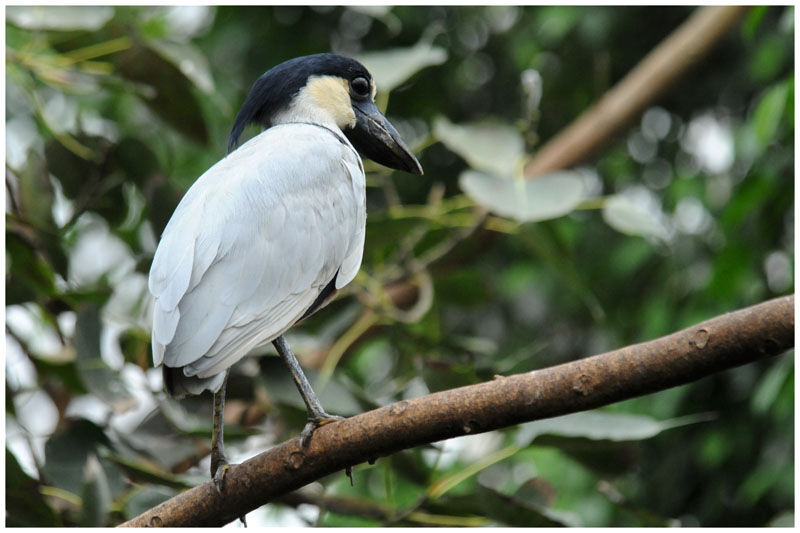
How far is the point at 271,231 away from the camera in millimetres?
1772

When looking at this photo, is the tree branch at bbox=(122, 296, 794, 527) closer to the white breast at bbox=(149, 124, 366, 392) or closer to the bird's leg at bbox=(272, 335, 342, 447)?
the bird's leg at bbox=(272, 335, 342, 447)

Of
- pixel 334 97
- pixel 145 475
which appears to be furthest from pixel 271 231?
pixel 145 475

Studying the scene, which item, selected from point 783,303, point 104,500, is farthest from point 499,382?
point 104,500

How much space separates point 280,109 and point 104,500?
86 cm

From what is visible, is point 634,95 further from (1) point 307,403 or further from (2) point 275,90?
(1) point 307,403

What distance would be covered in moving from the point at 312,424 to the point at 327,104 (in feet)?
2.59

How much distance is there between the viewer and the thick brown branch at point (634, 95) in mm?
3164

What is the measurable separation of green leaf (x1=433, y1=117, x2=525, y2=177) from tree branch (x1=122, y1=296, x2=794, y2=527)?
1095 millimetres

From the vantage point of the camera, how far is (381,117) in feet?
6.97

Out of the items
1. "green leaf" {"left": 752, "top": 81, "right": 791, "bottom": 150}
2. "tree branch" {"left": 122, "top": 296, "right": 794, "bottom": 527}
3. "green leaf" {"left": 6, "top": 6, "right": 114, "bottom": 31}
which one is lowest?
"tree branch" {"left": 122, "top": 296, "right": 794, "bottom": 527}

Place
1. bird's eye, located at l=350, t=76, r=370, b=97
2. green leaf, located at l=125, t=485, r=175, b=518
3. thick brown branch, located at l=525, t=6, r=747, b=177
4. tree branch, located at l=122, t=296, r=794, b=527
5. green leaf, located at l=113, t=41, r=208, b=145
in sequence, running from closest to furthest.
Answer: tree branch, located at l=122, t=296, r=794, b=527
green leaf, located at l=125, t=485, r=175, b=518
bird's eye, located at l=350, t=76, r=370, b=97
green leaf, located at l=113, t=41, r=208, b=145
thick brown branch, located at l=525, t=6, r=747, b=177

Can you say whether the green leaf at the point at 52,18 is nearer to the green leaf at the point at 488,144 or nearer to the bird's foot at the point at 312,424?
the green leaf at the point at 488,144

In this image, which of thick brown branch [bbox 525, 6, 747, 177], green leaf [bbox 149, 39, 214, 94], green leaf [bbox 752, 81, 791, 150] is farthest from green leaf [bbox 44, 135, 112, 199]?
green leaf [bbox 752, 81, 791, 150]

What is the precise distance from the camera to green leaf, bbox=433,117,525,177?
94.9 inches
